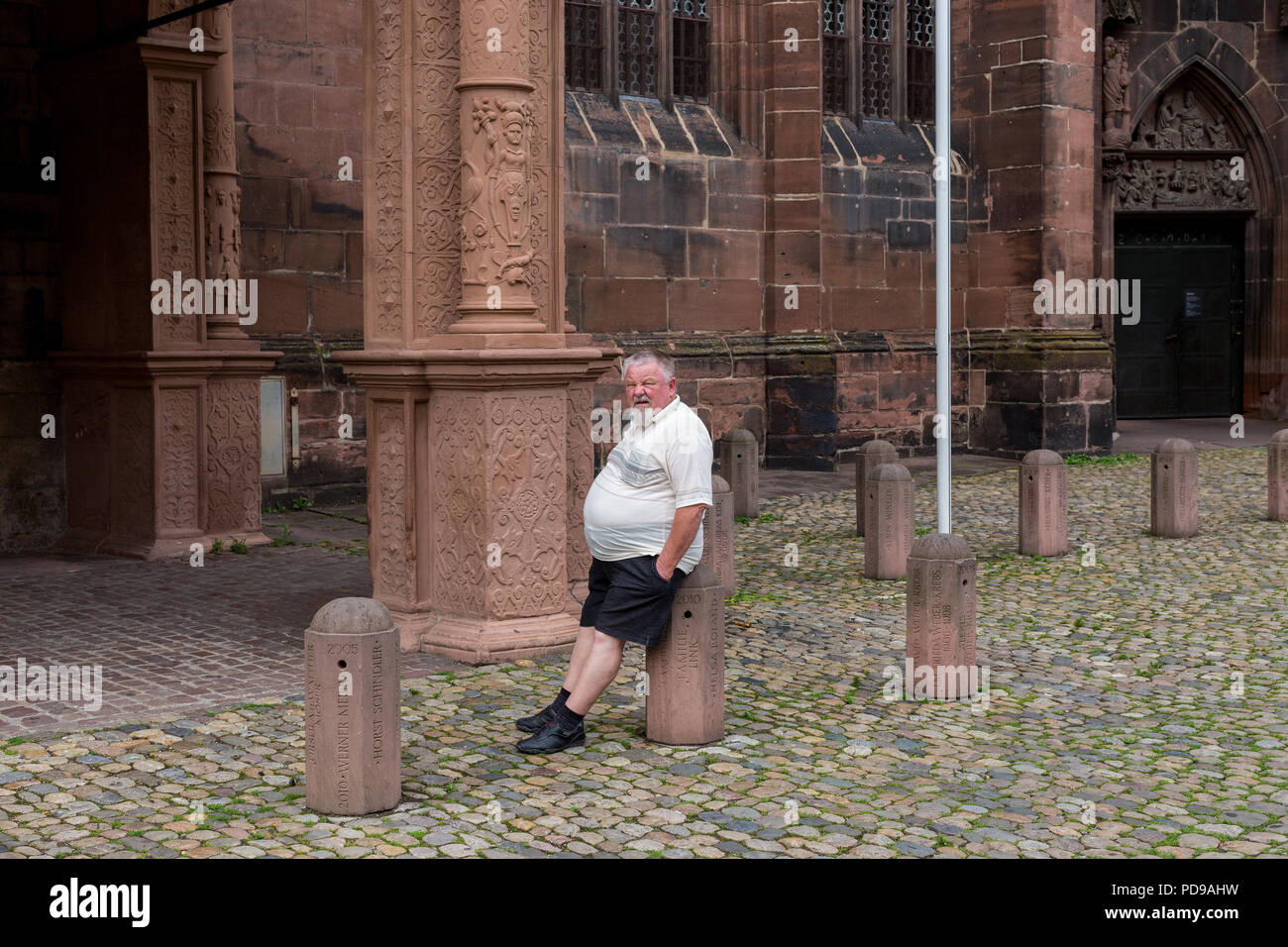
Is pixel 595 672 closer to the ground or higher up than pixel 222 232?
closer to the ground

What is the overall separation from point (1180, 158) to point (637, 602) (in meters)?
19.7

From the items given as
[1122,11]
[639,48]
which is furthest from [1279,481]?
[1122,11]

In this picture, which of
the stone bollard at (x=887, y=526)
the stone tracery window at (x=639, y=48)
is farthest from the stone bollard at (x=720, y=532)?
the stone tracery window at (x=639, y=48)

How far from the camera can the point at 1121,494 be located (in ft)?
53.5

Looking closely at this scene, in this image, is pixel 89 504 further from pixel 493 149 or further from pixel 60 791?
pixel 60 791

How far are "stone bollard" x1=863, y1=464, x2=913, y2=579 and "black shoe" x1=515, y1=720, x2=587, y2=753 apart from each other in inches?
195

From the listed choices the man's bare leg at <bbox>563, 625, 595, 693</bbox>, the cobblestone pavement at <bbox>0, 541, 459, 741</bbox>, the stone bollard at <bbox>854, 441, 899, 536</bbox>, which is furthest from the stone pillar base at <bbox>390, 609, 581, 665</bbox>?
the stone bollard at <bbox>854, 441, 899, 536</bbox>

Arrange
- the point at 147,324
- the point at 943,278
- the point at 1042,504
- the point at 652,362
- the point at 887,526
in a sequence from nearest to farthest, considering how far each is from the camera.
→ the point at 652,362 → the point at 943,278 → the point at 887,526 → the point at 1042,504 → the point at 147,324

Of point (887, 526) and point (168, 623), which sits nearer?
point (168, 623)

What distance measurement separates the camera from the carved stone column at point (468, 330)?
338 inches

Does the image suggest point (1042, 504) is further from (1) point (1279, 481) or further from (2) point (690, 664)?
(2) point (690, 664)

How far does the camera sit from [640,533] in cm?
670

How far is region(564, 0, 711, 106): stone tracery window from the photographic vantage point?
1825 centimetres

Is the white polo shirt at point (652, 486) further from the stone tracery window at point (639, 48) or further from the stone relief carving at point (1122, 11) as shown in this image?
the stone relief carving at point (1122, 11)
